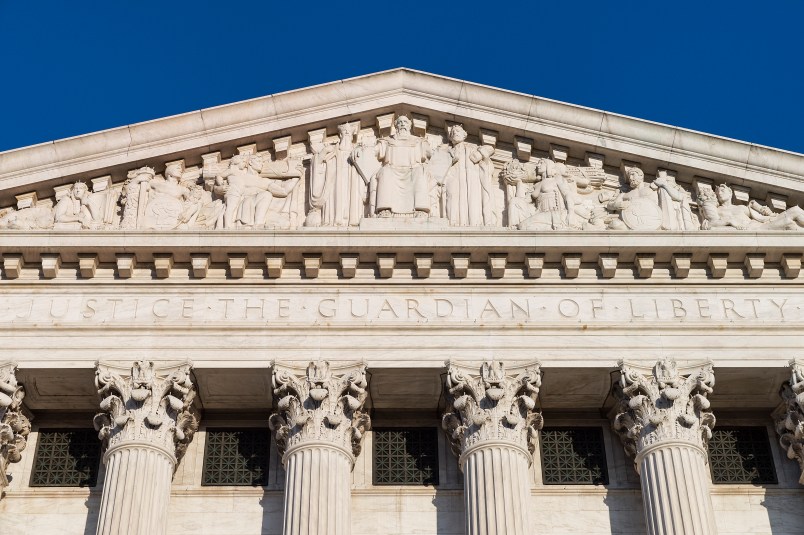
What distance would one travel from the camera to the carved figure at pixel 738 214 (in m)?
28.5

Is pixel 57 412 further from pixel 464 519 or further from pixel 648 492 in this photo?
pixel 648 492

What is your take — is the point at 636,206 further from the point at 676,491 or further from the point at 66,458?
the point at 66,458

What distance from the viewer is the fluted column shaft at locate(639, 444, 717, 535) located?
24.8 m

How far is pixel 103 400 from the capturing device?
86.2 ft

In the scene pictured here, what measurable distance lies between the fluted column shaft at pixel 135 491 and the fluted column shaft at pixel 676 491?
9.17 meters

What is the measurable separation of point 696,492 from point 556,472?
10.7ft


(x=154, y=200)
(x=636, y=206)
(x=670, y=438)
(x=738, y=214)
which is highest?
(x=154, y=200)

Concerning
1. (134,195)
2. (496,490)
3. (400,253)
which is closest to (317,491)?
(496,490)

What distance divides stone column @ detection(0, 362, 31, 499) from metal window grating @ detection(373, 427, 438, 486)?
23.6 feet

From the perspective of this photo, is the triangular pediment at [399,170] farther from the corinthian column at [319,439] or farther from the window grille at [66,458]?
the window grille at [66,458]

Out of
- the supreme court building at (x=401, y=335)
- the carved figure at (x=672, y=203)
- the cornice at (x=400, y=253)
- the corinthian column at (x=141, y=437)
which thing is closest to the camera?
the corinthian column at (x=141, y=437)

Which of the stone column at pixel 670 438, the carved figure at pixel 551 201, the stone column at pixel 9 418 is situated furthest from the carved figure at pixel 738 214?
the stone column at pixel 9 418

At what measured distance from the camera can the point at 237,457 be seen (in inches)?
1086

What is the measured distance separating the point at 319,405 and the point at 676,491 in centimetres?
695
